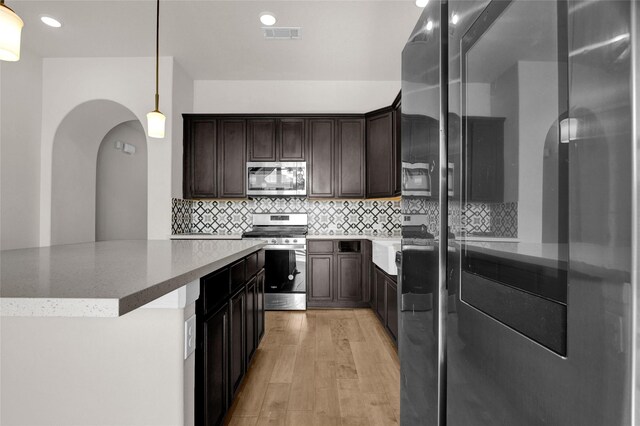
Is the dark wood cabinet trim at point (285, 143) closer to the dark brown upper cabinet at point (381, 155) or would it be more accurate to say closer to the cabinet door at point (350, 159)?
the cabinet door at point (350, 159)

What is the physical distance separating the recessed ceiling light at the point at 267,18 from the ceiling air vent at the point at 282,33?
0.31 ft

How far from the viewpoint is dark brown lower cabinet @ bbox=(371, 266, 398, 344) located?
9.22 feet

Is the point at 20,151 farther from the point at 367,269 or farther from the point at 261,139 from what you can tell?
the point at 367,269

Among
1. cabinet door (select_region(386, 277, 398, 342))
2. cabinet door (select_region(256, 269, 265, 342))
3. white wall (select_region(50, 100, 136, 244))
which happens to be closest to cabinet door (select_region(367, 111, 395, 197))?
cabinet door (select_region(386, 277, 398, 342))

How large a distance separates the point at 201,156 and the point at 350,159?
2.00 meters

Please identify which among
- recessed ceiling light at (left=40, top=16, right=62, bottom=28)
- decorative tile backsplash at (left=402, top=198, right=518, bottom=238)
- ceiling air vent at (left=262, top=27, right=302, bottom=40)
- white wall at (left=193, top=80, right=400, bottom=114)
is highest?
recessed ceiling light at (left=40, top=16, right=62, bottom=28)

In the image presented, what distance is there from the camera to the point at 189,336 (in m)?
1.19

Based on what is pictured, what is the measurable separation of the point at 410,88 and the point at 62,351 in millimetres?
1370

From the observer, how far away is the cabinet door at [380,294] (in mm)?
3301

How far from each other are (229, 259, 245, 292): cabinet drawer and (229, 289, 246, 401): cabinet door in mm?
55

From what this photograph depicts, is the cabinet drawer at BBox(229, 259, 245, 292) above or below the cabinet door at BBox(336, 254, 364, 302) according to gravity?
above

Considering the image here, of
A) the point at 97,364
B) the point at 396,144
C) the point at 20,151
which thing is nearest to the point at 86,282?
the point at 97,364

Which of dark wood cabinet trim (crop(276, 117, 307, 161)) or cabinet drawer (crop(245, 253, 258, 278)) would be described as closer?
cabinet drawer (crop(245, 253, 258, 278))

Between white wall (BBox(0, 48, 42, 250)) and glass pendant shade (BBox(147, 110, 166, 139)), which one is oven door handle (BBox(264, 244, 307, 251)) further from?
white wall (BBox(0, 48, 42, 250))
